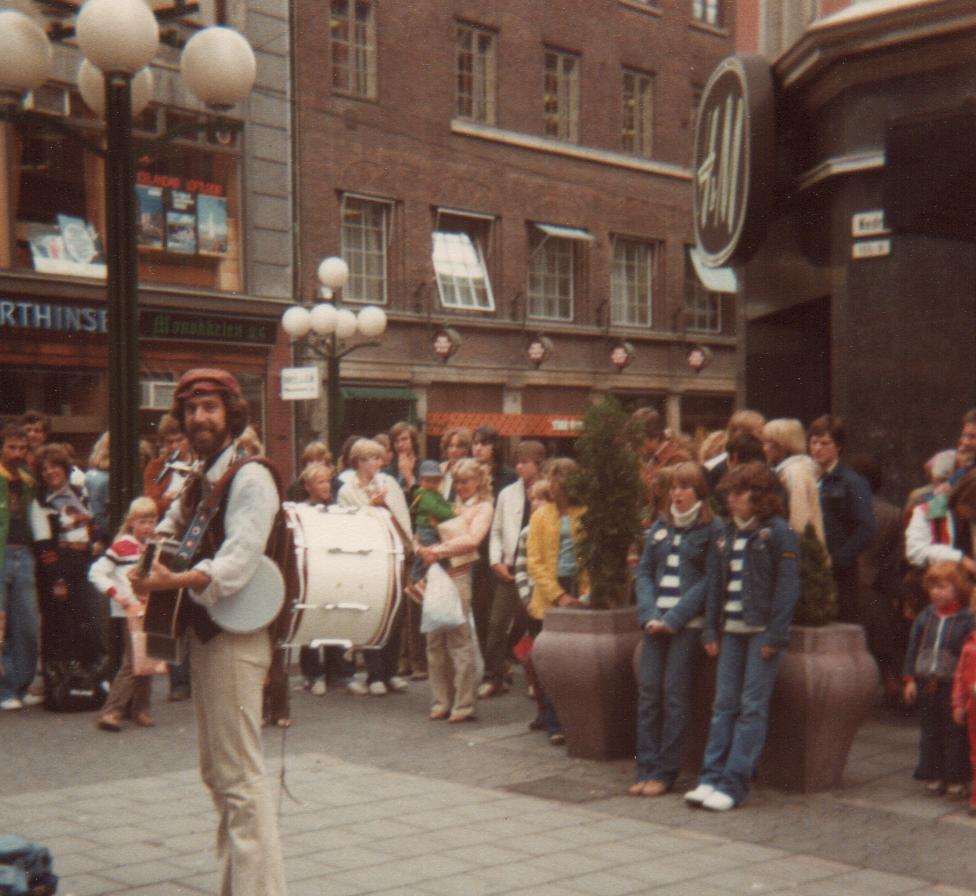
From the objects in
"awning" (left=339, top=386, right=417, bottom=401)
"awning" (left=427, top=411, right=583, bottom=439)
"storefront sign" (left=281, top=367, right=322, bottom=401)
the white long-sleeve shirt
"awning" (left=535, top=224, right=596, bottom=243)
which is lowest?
the white long-sleeve shirt

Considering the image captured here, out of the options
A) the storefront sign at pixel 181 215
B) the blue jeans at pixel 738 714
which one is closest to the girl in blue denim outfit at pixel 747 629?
the blue jeans at pixel 738 714

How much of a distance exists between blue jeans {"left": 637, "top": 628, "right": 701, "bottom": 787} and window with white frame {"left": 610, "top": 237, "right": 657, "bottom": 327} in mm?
24316

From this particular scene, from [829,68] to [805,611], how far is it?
5218 mm

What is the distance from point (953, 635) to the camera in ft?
25.3

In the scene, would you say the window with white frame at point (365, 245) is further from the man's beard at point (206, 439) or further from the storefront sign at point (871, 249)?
the man's beard at point (206, 439)

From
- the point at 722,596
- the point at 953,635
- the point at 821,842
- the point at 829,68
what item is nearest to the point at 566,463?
the point at 722,596

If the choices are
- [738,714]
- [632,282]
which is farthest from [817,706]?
[632,282]

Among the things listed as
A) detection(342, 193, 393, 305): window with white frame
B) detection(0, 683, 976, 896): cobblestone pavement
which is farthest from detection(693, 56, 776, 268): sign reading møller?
detection(342, 193, 393, 305): window with white frame

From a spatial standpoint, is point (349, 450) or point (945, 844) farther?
point (349, 450)

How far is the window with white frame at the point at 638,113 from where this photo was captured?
3272cm

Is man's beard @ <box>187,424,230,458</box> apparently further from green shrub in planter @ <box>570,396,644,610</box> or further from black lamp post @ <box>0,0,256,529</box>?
black lamp post @ <box>0,0,256,529</box>

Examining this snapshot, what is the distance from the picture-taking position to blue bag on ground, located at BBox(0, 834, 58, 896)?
5.10 m

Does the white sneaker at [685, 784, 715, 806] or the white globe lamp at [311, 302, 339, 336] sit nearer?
the white sneaker at [685, 784, 715, 806]

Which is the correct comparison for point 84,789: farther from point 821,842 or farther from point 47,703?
point 821,842
